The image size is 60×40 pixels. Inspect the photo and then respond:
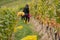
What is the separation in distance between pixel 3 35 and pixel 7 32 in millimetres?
407

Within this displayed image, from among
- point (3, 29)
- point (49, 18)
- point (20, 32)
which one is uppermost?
point (3, 29)

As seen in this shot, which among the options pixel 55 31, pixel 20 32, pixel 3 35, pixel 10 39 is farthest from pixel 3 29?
pixel 20 32

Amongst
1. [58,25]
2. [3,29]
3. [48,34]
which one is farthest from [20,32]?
[3,29]

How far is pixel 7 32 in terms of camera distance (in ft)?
20.2

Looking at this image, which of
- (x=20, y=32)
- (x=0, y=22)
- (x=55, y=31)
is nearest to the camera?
(x=0, y=22)

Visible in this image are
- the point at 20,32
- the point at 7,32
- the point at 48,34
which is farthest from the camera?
the point at 20,32

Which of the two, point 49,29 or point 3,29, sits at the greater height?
point 3,29

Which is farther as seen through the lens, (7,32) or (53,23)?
(53,23)

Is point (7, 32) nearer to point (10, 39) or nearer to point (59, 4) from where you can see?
point (10, 39)

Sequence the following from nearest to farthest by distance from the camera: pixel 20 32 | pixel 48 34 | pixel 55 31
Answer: pixel 55 31 < pixel 48 34 < pixel 20 32

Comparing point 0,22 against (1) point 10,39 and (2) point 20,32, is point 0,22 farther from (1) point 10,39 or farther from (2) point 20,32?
(2) point 20,32

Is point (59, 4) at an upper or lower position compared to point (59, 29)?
upper

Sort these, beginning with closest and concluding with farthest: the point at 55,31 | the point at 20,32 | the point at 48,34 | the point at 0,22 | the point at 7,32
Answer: the point at 0,22 < the point at 7,32 < the point at 55,31 < the point at 48,34 < the point at 20,32

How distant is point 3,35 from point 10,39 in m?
0.77
